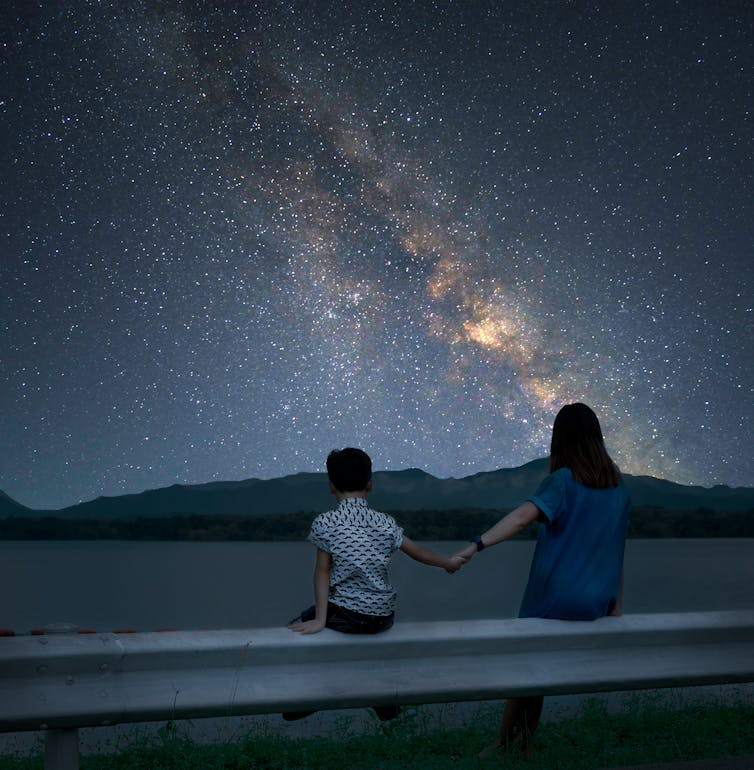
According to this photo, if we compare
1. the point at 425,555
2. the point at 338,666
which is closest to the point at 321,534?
the point at 425,555

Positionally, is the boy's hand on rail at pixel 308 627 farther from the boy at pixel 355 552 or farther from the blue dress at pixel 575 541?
the blue dress at pixel 575 541

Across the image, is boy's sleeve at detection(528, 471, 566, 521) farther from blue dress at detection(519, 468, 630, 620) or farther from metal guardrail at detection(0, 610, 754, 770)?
metal guardrail at detection(0, 610, 754, 770)

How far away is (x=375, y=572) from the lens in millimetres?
3785

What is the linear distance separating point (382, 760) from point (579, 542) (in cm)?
146

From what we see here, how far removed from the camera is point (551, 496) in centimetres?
397

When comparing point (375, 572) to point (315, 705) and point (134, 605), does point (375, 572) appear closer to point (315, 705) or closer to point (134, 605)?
point (315, 705)

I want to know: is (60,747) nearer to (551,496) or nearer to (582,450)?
A: (551,496)

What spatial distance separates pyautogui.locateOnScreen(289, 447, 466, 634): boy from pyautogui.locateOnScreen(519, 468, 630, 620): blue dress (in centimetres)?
42

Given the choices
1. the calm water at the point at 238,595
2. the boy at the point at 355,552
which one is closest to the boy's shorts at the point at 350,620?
the boy at the point at 355,552

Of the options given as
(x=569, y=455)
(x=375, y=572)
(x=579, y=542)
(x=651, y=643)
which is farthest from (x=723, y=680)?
(x=375, y=572)

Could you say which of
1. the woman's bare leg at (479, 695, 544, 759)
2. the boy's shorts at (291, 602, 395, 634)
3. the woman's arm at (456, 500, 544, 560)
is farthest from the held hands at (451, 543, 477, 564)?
the woman's bare leg at (479, 695, 544, 759)

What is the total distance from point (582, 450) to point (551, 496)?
0.28 m

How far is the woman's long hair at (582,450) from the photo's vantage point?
4.08 meters

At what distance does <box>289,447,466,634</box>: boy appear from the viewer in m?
3.67
